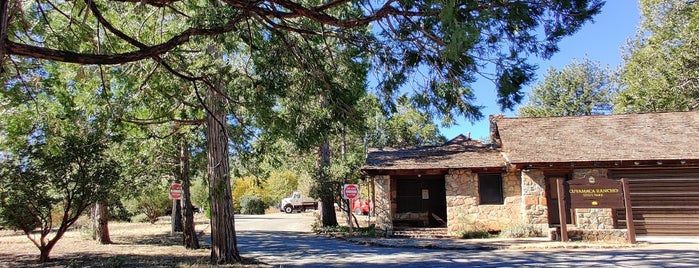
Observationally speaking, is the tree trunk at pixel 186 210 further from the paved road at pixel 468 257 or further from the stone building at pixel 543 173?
the stone building at pixel 543 173

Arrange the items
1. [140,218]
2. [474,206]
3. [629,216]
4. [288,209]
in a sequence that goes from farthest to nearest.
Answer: [288,209]
[140,218]
[474,206]
[629,216]

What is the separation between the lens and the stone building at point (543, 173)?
590 inches

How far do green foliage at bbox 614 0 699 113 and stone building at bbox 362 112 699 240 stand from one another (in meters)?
5.41

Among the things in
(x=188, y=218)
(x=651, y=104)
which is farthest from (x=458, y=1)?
(x=651, y=104)

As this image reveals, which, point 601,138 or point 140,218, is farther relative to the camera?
point 140,218

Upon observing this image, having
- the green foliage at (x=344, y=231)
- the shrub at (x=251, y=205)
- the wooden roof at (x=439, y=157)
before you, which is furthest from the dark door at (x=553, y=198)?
the shrub at (x=251, y=205)

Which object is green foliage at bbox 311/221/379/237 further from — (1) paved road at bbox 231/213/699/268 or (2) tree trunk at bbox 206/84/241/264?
(2) tree trunk at bbox 206/84/241/264

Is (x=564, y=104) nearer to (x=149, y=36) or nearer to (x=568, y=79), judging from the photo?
(x=568, y=79)

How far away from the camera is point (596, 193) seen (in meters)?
13.7

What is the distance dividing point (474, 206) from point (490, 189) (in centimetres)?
95

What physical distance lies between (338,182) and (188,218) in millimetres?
7968

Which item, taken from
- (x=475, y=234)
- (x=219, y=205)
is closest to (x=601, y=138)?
(x=475, y=234)

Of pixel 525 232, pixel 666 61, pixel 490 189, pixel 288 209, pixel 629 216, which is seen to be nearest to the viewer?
pixel 629 216

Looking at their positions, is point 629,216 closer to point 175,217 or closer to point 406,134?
point 175,217
